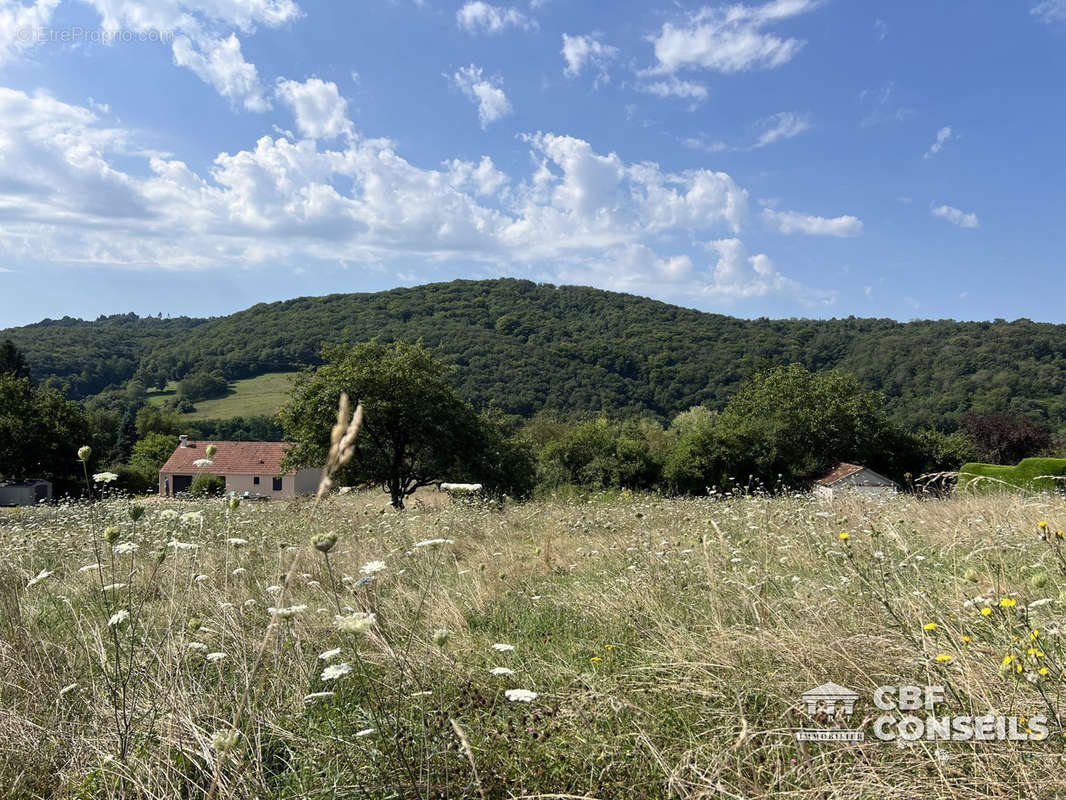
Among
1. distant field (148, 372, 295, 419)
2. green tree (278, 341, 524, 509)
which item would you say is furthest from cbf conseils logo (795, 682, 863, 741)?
distant field (148, 372, 295, 419)

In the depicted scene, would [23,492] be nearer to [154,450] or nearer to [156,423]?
[154,450]

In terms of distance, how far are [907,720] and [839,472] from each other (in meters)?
42.3

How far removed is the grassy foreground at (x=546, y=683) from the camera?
2201 mm

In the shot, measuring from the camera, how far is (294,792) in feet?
7.61

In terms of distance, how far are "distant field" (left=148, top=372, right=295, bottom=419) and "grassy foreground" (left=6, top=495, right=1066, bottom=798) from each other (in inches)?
3324

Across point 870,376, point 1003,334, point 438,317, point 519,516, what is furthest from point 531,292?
point 519,516

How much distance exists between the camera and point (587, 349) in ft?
353

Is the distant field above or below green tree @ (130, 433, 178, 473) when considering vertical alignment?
above

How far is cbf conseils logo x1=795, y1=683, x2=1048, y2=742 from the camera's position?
2.13 metres

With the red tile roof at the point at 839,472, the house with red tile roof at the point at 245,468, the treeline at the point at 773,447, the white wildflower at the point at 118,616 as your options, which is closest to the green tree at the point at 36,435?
the house with red tile roof at the point at 245,468

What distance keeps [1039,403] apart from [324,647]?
266ft

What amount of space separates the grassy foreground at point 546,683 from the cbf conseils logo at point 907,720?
0.13 feet

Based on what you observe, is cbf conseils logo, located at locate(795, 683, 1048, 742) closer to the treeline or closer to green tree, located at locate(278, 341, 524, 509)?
green tree, located at locate(278, 341, 524, 509)

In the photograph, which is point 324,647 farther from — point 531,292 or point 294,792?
point 531,292
